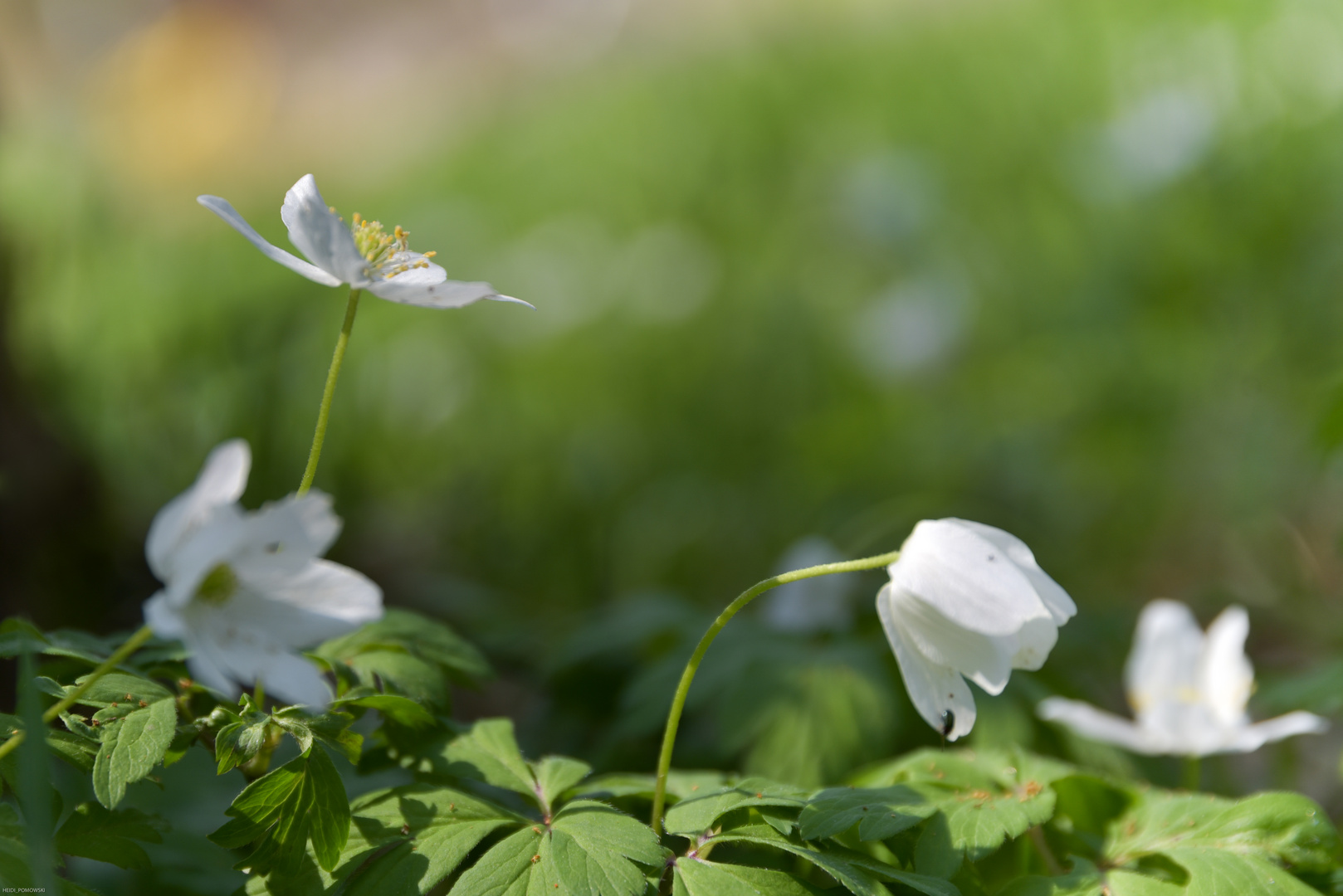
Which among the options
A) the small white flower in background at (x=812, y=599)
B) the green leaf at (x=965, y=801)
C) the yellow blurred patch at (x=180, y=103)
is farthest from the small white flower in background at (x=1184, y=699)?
the yellow blurred patch at (x=180, y=103)

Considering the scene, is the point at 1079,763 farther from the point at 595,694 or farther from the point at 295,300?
the point at 295,300

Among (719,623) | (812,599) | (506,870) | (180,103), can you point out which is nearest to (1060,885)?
(719,623)

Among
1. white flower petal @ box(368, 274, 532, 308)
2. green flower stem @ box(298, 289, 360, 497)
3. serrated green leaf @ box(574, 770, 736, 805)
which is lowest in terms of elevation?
serrated green leaf @ box(574, 770, 736, 805)

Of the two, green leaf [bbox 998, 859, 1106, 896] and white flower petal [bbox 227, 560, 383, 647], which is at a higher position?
white flower petal [bbox 227, 560, 383, 647]

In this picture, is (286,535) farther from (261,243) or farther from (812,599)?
(812,599)

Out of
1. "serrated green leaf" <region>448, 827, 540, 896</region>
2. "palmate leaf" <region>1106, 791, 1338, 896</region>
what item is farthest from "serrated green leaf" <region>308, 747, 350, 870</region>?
"palmate leaf" <region>1106, 791, 1338, 896</region>

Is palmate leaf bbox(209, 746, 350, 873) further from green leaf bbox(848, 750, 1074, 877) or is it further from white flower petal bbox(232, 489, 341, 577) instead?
green leaf bbox(848, 750, 1074, 877)

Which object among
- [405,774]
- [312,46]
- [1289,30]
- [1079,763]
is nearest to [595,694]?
[405,774]
